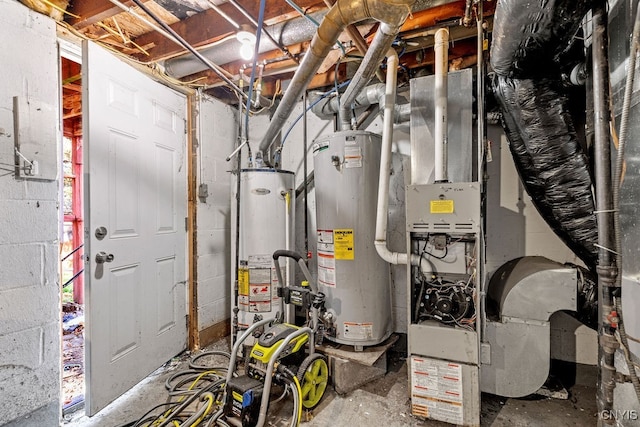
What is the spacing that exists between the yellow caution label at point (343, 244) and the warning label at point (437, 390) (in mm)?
707

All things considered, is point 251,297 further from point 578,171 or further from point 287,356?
point 578,171

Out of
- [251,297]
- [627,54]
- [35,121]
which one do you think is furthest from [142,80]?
[627,54]

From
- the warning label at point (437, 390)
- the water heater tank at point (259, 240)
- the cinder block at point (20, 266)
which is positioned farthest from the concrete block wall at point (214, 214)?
the warning label at point (437, 390)

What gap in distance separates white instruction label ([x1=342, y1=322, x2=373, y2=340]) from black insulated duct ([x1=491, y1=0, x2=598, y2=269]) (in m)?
1.32

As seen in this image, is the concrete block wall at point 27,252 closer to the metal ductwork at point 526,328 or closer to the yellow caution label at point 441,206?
the yellow caution label at point 441,206

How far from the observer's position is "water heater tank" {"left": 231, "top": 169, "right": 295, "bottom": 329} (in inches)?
85.0

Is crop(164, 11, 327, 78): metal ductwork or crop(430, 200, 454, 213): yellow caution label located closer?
crop(430, 200, 454, 213): yellow caution label

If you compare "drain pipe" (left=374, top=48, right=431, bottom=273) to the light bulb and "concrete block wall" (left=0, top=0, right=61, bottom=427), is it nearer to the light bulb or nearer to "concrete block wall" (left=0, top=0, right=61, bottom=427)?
the light bulb

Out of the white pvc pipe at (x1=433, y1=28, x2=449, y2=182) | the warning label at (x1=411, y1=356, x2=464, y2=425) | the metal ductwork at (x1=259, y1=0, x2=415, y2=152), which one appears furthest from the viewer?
the white pvc pipe at (x1=433, y1=28, x2=449, y2=182)

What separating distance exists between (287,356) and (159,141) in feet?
5.64

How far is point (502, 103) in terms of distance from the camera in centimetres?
174

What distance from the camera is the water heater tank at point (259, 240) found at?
2158 millimetres

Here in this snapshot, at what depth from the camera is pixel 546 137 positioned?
1.65 m

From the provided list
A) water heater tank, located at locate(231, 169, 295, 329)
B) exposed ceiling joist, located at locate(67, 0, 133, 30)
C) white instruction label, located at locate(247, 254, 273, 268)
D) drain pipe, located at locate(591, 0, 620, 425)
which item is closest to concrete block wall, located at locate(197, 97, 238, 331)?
water heater tank, located at locate(231, 169, 295, 329)
